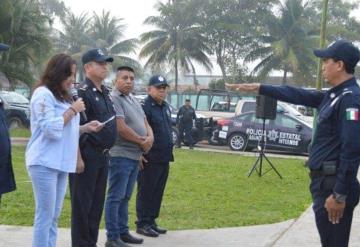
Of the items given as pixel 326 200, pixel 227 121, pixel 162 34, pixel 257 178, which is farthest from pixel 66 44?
pixel 326 200

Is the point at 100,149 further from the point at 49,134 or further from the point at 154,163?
the point at 154,163

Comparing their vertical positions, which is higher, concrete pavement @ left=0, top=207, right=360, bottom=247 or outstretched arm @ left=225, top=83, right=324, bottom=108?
outstretched arm @ left=225, top=83, right=324, bottom=108

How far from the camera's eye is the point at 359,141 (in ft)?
12.6

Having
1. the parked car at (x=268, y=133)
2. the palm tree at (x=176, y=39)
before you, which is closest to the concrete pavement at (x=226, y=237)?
the parked car at (x=268, y=133)

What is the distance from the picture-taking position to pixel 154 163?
6.77 meters

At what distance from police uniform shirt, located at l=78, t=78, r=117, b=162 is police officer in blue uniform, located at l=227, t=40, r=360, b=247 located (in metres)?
1.98

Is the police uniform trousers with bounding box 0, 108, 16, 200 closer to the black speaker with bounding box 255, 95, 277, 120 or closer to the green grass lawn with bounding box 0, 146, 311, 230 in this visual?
the green grass lawn with bounding box 0, 146, 311, 230

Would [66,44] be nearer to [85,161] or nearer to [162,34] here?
[162,34]

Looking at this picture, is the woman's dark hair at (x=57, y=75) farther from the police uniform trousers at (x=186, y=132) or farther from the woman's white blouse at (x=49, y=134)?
the police uniform trousers at (x=186, y=132)

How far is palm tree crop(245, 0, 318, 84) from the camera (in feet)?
131

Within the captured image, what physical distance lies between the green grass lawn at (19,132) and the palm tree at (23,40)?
185 cm

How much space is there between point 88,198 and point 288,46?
36526 mm

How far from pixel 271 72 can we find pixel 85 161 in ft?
125

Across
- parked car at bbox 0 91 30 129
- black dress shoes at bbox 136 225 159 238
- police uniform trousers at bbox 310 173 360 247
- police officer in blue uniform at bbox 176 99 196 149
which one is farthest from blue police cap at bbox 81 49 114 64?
parked car at bbox 0 91 30 129
